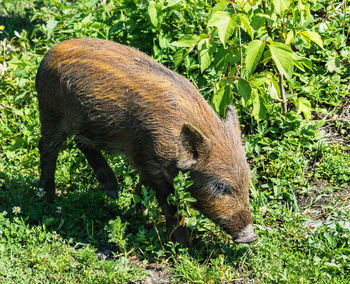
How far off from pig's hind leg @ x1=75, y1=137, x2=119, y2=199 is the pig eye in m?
1.39

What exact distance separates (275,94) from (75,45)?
2014 millimetres

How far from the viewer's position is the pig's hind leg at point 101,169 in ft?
16.5

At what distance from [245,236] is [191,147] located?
0.85 m

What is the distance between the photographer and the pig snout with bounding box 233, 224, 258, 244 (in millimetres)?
4000

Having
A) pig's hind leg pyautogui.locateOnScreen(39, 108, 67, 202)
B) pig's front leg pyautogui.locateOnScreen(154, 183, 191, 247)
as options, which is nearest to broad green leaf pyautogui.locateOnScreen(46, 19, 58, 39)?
pig's hind leg pyautogui.locateOnScreen(39, 108, 67, 202)

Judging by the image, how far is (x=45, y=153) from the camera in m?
4.98

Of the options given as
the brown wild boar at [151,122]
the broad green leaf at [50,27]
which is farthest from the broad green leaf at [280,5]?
the broad green leaf at [50,27]

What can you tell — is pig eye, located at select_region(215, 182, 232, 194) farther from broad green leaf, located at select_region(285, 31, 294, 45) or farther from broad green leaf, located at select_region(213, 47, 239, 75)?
broad green leaf, located at select_region(285, 31, 294, 45)

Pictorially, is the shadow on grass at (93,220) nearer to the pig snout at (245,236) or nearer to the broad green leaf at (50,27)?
the pig snout at (245,236)

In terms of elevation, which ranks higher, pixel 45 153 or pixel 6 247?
pixel 45 153

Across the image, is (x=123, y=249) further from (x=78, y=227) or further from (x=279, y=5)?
(x=279, y=5)

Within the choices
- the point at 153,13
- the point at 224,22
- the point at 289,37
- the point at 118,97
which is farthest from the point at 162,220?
the point at 153,13

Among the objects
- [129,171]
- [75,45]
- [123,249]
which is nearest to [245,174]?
[123,249]

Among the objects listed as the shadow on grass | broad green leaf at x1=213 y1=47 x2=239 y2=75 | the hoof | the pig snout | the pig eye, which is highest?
broad green leaf at x1=213 y1=47 x2=239 y2=75
